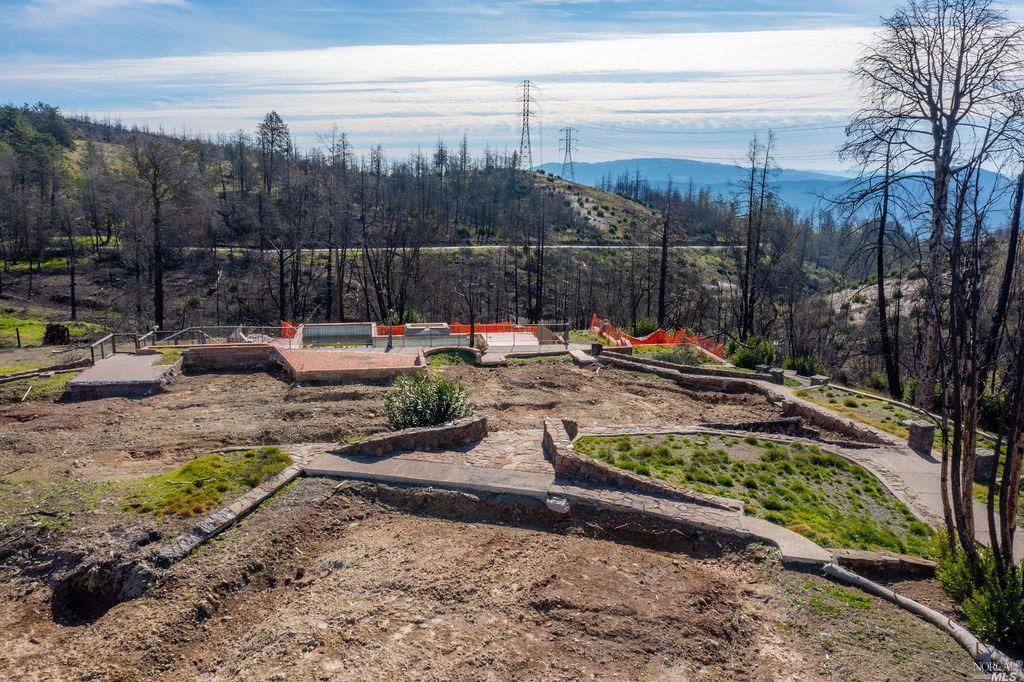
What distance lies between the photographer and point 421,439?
1132 cm

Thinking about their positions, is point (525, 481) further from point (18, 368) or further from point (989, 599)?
point (18, 368)

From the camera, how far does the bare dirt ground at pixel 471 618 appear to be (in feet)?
20.2

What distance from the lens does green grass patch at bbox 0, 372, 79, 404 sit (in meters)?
15.4

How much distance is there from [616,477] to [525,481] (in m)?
1.39

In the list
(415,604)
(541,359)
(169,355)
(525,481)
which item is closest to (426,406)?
(525,481)

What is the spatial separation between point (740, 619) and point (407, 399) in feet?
23.4

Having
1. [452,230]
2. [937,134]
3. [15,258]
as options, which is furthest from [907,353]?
[15,258]

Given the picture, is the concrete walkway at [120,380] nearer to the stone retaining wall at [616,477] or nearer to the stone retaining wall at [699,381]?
the stone retaining wall at [616,477]

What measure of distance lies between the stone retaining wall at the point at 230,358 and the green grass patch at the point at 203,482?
25.5 ft

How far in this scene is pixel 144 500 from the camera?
912cm

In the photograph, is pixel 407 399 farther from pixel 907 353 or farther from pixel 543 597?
pixel 907 353

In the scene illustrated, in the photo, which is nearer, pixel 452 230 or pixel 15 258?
pixel 15 258

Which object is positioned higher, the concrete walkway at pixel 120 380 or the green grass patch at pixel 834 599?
the concrete walkway at pixel 120 380

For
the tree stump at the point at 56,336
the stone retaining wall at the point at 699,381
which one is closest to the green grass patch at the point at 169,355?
the tree stump at the point at 56,336
